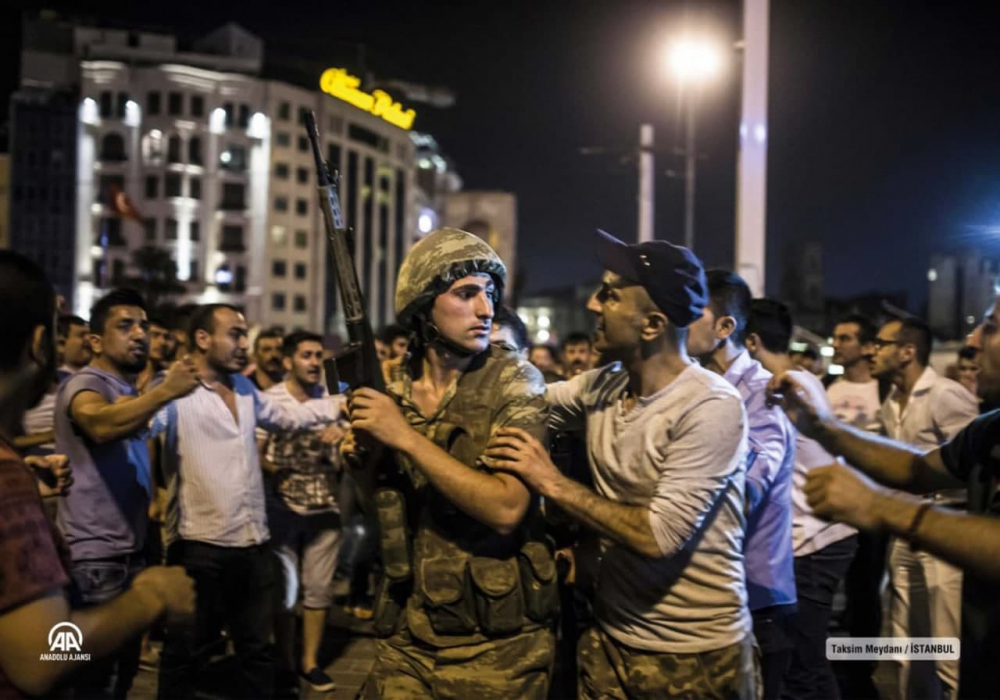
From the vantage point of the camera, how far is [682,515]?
2.69m

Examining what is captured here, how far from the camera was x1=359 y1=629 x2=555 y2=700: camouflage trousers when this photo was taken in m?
2.90

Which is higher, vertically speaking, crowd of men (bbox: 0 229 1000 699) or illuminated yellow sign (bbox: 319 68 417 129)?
illuminated yellow sign (bbox: 319 68 417 129)

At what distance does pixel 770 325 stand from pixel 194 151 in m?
79.2

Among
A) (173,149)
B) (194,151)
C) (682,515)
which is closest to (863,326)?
(682,515)

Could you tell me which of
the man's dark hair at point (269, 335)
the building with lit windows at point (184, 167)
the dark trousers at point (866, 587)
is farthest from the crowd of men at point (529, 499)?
the building with lit windows at point (184, 167)

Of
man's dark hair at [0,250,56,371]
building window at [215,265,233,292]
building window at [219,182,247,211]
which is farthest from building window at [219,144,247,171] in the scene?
man's dark hair at [0,250,56,371]

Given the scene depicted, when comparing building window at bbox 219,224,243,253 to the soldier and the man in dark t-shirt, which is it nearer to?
the soldier

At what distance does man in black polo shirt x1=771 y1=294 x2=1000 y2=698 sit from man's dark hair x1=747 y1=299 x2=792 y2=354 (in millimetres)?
1870

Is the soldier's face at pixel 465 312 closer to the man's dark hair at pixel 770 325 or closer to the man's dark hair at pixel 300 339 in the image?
the man's dark hair at pixel 770 325

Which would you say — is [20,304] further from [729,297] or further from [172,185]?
[172,185]

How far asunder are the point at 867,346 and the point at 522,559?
5463mm

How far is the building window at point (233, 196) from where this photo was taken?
77750mm

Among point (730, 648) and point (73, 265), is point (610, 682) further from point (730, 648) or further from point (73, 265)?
point (73, 265)

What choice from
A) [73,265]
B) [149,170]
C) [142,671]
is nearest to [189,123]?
[149,170]
